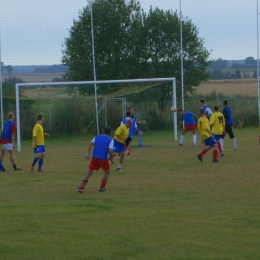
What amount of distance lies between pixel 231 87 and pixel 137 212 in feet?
100

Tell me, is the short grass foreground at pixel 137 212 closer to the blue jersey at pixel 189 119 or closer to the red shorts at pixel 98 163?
the red shorts at pixel 98 163

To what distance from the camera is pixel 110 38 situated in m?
40.1

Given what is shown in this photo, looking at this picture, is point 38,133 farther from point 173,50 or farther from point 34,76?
point 173,50

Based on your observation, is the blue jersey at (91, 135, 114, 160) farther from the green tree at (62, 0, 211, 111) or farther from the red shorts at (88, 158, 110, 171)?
the green tree at (62, 0, 211, 111)

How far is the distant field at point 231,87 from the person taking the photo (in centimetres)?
4009

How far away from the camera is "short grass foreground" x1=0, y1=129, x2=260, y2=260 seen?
31.3 feet

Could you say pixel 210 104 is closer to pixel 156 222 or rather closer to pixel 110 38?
pixel 110 38

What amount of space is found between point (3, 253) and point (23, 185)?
762 centimetres

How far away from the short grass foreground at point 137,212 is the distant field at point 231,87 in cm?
1836

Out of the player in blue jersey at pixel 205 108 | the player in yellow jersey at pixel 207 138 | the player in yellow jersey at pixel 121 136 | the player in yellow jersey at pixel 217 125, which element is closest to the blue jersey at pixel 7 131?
the player in yellow jersey at pixel 121 136

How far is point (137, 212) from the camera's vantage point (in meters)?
12.5

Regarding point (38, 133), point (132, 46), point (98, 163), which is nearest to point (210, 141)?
point (38, 133)

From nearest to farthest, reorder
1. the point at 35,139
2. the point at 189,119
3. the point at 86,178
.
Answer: the point at 86,178, the point at 35,139, the point at 189,119

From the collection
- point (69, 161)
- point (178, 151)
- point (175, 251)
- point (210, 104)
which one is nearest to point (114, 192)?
point (175, 251)
